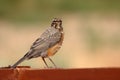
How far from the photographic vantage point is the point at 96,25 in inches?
336

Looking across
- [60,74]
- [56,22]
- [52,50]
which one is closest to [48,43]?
[52,50]

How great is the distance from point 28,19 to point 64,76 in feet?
19.0

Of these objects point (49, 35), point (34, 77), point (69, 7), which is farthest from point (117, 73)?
point (69, 7)

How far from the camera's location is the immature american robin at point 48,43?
14.6 feet

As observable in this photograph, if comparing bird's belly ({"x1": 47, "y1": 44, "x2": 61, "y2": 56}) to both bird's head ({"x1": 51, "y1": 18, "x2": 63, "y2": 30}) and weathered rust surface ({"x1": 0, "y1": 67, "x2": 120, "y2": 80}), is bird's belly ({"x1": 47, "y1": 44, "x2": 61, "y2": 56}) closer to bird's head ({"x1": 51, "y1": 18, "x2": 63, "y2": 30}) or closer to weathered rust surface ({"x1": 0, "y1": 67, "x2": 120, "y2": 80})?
bird's head ({"x1": 51, "y1": 18, "x2": 63, "y2": 30})

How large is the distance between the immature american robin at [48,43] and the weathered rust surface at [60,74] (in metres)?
0.84

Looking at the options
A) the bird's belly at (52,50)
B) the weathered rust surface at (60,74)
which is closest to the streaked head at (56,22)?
the bird's belly at (52,50)

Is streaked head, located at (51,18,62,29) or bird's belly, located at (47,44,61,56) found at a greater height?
streaked head, located at (51,18,62,29)

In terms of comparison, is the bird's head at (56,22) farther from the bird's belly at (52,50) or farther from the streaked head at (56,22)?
the bird's belly at (52,50)

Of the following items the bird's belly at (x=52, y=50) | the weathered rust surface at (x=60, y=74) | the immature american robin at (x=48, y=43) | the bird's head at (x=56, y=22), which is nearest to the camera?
the weathered rust surface at (x=60, y=74)

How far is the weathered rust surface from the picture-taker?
3.45 m

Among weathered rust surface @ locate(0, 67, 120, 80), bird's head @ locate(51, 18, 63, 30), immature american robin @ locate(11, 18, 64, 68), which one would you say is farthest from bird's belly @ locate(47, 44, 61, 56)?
weathered rust surface @ locate(0, 67, 120, 80)

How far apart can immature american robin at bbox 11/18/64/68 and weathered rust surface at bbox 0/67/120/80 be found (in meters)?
0.84

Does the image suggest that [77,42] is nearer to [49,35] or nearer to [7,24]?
[7,24]
